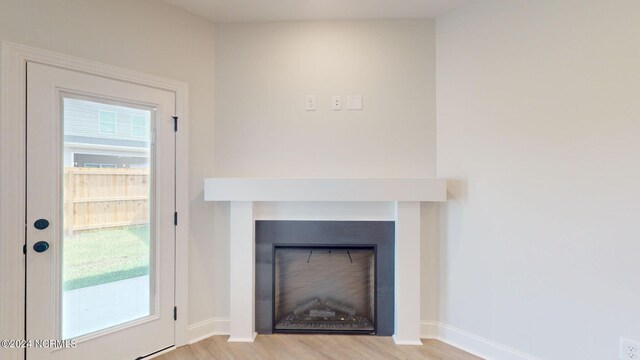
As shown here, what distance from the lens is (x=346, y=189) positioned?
217cm

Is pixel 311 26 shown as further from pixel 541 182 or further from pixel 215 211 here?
pixel 541 182

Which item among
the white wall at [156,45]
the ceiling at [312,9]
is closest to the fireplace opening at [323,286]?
the white wall at [156,45]

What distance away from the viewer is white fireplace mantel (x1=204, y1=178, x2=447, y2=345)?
218 centimetres

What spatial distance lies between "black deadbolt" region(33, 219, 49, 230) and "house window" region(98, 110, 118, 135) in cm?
63

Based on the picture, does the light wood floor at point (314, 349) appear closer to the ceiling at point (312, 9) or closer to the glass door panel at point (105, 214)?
the glass door panel at point (105, 214)

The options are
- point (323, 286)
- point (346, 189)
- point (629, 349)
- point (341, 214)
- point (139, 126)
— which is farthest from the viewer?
point (323, 286)

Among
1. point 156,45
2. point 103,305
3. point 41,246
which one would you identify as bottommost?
point 103,305

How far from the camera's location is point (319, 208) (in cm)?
237

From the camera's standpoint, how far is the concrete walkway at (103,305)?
1.79m

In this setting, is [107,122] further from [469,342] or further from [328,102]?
[469,342]

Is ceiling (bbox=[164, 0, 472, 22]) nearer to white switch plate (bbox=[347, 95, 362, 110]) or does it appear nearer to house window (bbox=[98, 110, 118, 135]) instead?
white switch plate (bbox=[347, 95, 362, 110])

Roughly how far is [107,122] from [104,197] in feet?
1.68

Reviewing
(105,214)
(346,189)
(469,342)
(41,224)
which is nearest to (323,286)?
(346,189)

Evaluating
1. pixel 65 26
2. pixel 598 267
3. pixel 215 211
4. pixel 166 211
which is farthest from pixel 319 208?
pixel 65 26
